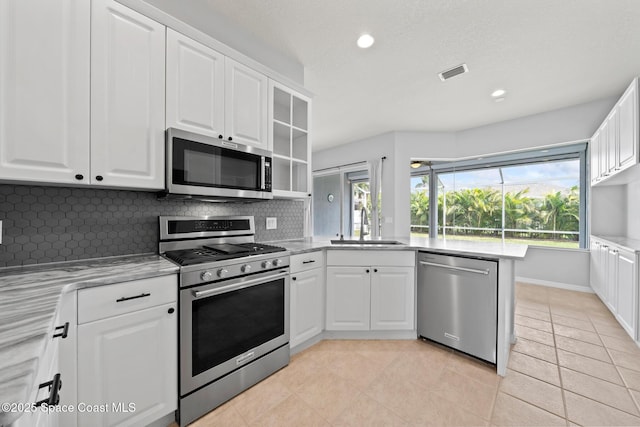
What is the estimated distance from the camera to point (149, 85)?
5.23ft

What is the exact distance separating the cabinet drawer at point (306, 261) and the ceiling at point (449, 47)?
1.96 metres

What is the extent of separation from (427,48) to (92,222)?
3.09m

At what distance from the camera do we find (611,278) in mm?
2912

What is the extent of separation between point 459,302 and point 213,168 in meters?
2.24

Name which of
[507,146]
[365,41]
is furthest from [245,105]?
[507,146]

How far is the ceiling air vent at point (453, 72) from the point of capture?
278 centimetres

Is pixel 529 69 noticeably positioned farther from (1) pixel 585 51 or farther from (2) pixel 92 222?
(2) pixel 92 222

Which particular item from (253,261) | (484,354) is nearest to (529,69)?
(484,354)

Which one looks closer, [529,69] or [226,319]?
[226,319]

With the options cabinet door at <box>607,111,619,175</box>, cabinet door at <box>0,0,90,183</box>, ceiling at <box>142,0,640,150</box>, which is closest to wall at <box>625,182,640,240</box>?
cabinet door at <box>607,111,619,175</box>

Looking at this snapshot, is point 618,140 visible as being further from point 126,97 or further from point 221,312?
point 126,97

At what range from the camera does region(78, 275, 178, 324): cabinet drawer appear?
1145 millimetres

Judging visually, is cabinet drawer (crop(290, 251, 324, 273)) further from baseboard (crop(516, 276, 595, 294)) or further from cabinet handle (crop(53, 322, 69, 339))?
baseboard (crop(516, 276, 595, 294))

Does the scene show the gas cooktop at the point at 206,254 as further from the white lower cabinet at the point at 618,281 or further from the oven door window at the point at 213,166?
the white lower cabinet at the point at 618,281
